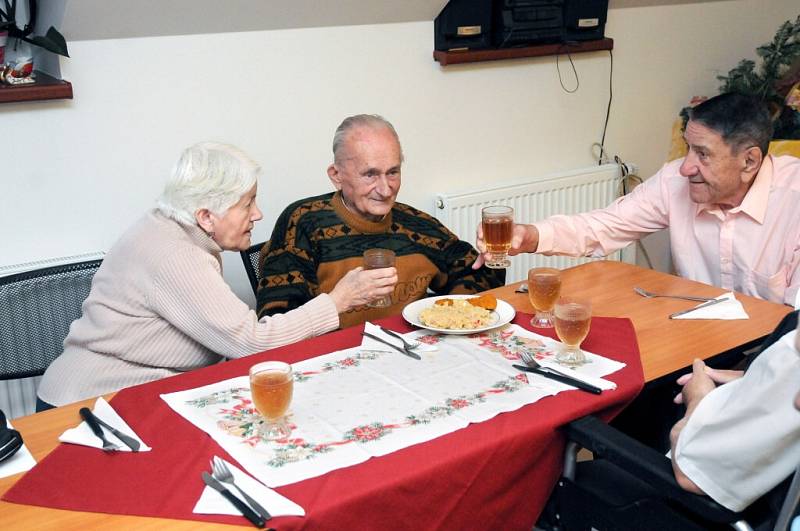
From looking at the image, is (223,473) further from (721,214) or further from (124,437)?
(721,214)

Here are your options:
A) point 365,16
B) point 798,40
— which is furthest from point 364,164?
point 798,40

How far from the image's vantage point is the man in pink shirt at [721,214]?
95.0 inches

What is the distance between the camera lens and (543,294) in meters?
2.06

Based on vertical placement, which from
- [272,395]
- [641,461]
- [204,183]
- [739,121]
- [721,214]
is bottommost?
[641,461]

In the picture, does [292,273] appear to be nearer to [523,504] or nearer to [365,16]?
[523,504]

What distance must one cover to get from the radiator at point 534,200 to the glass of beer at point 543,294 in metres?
1.48

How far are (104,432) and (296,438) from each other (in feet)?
1.15

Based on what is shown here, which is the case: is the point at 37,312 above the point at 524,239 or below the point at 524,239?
below

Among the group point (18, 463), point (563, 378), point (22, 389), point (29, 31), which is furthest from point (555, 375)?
point (29, 31)

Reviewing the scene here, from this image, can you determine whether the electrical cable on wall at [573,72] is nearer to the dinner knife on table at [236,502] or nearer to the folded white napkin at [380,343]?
the folded white napkin at [380,343]

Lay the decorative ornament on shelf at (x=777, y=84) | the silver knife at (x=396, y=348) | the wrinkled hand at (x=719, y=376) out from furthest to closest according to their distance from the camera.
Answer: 1. the decorative ornament on shelf at (x=777, y=84)
2. the silver knife at (x=396, y=348)
3. the wrinkled hand at (x=719, y=376)

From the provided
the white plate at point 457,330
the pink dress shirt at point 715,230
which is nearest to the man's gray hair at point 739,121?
the pink dress shirt at point 715,230

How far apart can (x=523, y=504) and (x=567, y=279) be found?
0.93 metres

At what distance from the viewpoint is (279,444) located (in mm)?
1506
